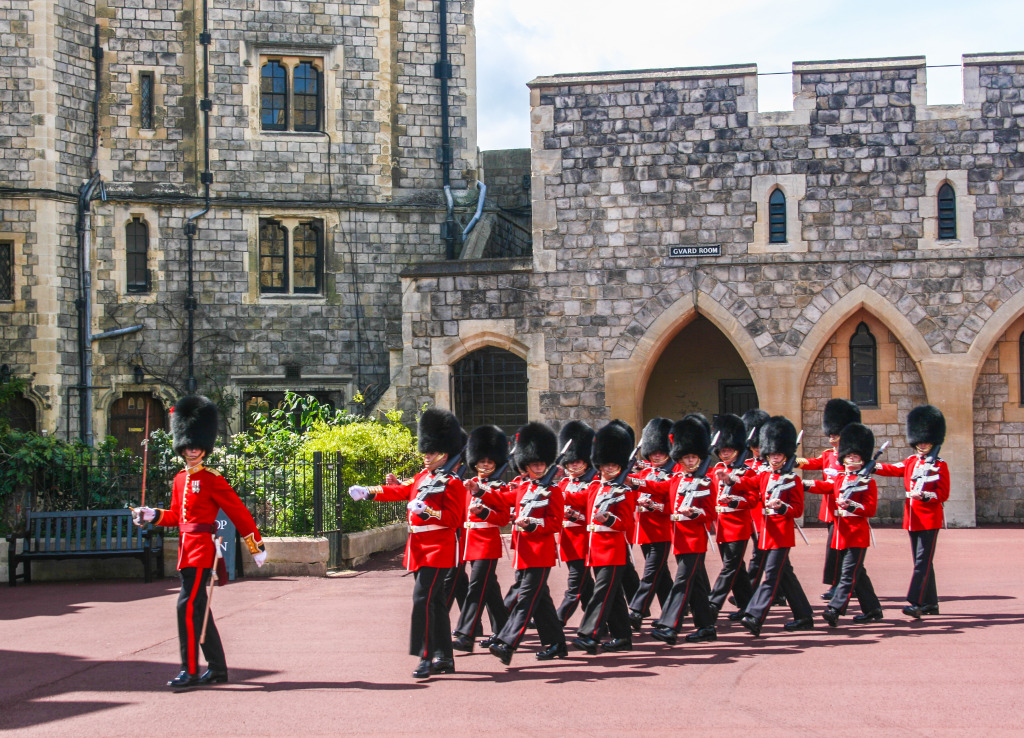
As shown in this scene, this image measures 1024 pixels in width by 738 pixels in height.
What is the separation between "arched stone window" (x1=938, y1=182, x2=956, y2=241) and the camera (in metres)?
16.0

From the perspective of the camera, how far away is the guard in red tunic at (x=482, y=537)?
306 inches

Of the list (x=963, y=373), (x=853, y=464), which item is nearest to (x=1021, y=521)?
(x=963, y=373)

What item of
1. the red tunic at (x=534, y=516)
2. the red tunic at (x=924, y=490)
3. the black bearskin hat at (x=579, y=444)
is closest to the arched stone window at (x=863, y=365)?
the red tunic at (x=924, y=490)

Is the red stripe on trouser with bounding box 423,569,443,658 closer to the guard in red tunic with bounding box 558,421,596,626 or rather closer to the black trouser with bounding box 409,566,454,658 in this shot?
the black trouser with bounding box 409,566,454,658

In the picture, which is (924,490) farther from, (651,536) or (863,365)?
(863,365)

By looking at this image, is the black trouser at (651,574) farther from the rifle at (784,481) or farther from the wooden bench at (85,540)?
the wooden bench at (85,540)

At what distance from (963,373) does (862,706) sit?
35.0ft

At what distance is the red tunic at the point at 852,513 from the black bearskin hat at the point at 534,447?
210 cm

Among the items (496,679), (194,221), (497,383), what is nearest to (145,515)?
(496,679)

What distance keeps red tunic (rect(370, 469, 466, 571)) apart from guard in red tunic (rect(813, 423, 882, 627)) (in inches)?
112

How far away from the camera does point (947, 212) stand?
16.0 metres

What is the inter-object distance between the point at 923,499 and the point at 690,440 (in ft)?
6.07

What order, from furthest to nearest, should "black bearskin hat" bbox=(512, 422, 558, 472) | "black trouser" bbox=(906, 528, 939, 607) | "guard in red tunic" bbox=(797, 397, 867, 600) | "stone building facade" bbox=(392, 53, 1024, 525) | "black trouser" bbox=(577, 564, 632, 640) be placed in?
"stone building facade" bbox=(392, 53, 1024, 525) < "guard in red tunic" bbox=(797, 397, 867, 600) < "black trouser" bbox=(906, 528, 939, 607) < "black bearskin hat" bbox=(512, 422, 558, 472) < "black trouser" bbox=(577, 564, 632, 640)

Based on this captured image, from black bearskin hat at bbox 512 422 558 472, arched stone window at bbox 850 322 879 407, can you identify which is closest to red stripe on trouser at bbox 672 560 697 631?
black bearskin hat at bbox 512 422 558 472
